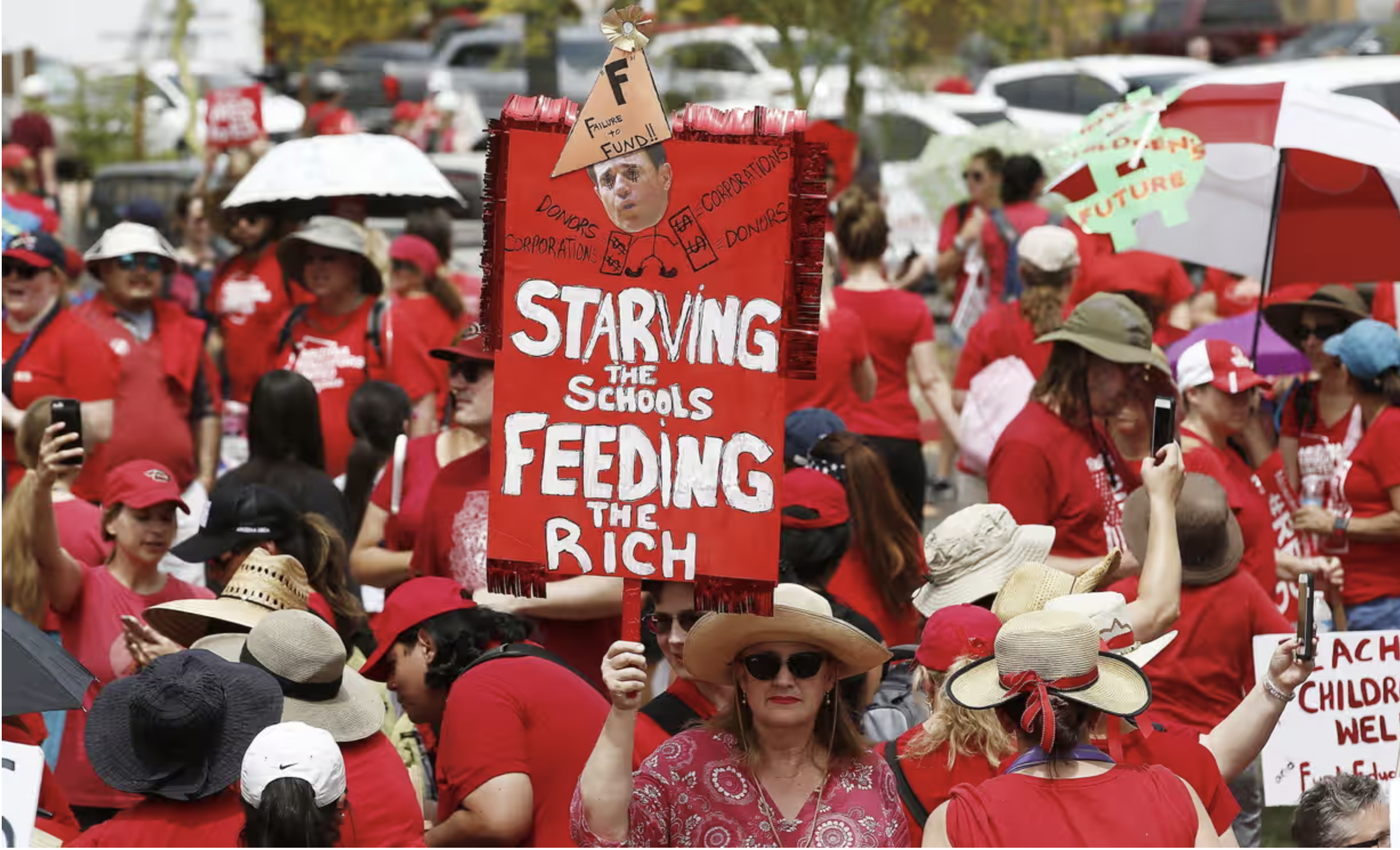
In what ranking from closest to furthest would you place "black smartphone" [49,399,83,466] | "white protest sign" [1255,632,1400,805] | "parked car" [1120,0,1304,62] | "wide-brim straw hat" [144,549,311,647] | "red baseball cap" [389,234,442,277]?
"wide-brim straw hat" [144,549,311,647] < "black smartphone" [49,399,83,466] < "white protest sign" [1255,632,1400,805] < "red baseball cap" [389,234,442,277] < "parked car" [1120,0,1304,62]

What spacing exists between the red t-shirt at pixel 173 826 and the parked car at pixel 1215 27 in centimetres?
2252

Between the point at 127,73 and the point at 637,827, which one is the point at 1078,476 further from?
the point at 127,73

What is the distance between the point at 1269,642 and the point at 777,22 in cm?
1310

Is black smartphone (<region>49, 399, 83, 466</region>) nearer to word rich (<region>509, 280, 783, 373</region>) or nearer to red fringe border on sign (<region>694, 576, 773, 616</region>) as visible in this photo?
word rich (<region>509, 280, 783, 373</region>)

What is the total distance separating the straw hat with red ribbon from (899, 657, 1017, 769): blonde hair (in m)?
0.31

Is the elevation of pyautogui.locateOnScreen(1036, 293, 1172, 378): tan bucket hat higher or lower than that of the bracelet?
higher

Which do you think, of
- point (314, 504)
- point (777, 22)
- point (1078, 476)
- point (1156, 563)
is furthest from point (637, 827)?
point (777, 22)

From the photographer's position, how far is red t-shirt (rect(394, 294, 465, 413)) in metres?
8.72

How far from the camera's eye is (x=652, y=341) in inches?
168

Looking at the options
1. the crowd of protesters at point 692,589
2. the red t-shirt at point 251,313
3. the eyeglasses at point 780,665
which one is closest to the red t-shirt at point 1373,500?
the crowd of protesters at point 692,589

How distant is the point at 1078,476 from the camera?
629 centimetres

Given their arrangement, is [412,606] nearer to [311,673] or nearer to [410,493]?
[311,673]

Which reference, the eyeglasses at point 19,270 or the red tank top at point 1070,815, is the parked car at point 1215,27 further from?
the red tank top at point 1070,815

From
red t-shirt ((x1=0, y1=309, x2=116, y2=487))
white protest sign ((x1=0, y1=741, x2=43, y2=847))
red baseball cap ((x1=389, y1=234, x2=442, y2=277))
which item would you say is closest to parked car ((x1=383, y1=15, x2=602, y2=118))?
red baseball cap ((x1=389, y1=234, x2=442, y2=277))
